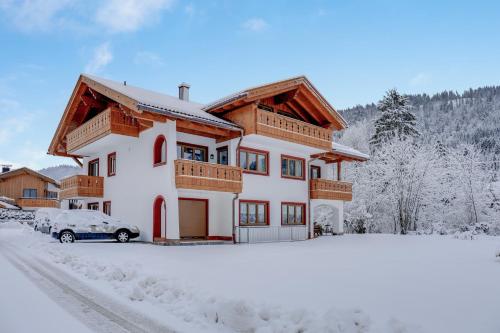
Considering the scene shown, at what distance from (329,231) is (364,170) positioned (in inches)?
343

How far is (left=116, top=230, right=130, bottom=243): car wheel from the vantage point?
61.7 ft

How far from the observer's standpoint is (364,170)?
3559 cm

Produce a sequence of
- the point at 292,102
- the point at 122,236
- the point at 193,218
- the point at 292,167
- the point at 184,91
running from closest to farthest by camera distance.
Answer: the point at 122,236, the point at 193,218, the point at 292,102, the point at 292,167, the point at 184,91

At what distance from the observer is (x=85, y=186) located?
23219mm

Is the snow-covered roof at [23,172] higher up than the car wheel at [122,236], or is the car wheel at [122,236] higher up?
the snow-covered roof at [23,172]

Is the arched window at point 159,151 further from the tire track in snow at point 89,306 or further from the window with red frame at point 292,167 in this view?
the tire track in snow at point 89,306

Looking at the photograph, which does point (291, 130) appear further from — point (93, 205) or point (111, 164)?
point (93, 205)

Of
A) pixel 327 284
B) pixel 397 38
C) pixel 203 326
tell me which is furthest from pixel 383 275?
pixel 397 38

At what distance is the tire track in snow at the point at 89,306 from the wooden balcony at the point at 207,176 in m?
7.44

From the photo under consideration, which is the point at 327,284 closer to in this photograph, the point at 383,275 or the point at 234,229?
the point at 383,275

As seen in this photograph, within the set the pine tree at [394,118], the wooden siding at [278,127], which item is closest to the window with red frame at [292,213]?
the wooden siding at [278,127]

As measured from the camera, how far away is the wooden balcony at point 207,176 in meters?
16.9

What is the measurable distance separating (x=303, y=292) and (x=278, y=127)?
1394cm

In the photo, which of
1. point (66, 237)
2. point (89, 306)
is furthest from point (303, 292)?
point (66, 237)
